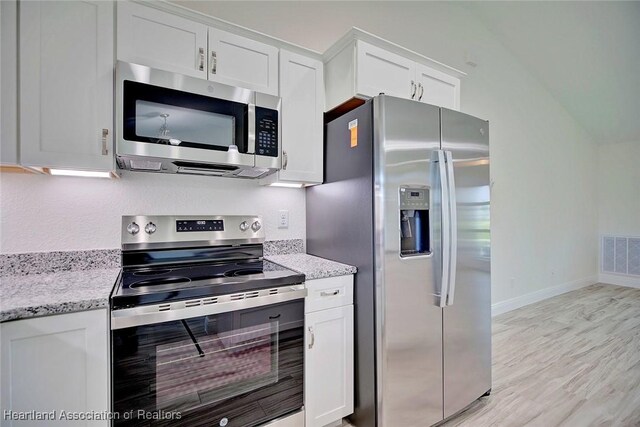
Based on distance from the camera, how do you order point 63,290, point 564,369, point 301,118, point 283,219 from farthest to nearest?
1. point 564,369
2. point 283,219
3. point 301,118
4. point 63,290

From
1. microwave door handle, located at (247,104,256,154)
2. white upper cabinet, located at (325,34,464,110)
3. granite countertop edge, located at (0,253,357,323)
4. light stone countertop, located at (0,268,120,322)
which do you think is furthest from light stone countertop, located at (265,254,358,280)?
white upper cabinet, located at (325,34,464,110)

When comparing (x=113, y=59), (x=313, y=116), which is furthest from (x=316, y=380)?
(x=113, y=59)

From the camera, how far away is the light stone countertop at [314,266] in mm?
1641

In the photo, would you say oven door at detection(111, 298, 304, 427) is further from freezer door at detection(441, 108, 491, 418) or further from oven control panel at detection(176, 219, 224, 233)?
freezer door at detection(441, 108, 491, 418)

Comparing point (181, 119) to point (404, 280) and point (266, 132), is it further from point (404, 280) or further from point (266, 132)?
point (404, 280)

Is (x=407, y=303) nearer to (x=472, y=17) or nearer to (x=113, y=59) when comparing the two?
(x=113, y=59)

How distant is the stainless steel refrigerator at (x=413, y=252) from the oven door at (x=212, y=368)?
0.43 metres

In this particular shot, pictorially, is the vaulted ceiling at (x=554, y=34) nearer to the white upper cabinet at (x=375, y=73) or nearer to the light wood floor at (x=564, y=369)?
the white upper cabinet at (x=375, y=73)

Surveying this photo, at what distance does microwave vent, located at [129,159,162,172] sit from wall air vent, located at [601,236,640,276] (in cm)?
689

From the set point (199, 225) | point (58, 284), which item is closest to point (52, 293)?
point (58, 284)

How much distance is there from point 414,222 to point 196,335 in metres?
1.27

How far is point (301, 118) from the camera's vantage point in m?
1.98

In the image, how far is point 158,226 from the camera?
1752 mm

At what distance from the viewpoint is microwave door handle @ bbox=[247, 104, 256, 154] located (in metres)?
1.71
